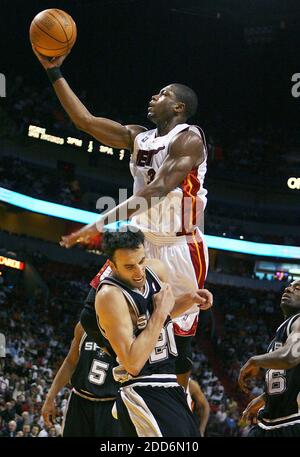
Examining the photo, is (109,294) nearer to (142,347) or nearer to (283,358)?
(142,347)

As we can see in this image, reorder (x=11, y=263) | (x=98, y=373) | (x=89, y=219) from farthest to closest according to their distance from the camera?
(x=89, y=219) < (x=11, y=263) < (x=98, y=373)

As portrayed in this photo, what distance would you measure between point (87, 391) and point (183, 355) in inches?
41.3

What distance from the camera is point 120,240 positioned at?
418 cm

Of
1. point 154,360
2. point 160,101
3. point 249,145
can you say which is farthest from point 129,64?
point 154,360

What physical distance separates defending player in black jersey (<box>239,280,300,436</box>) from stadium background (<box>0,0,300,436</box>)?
1188 cm

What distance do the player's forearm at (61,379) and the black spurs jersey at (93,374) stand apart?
0.49ft

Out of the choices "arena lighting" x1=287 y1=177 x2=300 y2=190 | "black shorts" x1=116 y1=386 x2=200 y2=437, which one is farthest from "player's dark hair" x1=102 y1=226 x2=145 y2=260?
"arena lighting" x1=287 y1=177 x2=300 y2=190

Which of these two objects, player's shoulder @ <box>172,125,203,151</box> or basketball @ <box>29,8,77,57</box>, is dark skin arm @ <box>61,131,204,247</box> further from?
basketball @ <box>29,8,77,57</box>

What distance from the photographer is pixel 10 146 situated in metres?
22.2

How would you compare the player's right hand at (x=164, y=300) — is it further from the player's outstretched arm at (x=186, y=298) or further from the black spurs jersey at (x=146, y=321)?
the player's outstretched arm at (x=186, y=298)

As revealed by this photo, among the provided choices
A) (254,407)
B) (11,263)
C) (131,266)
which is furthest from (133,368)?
(11,263)

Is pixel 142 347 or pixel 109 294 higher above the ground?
pixel 109 294
